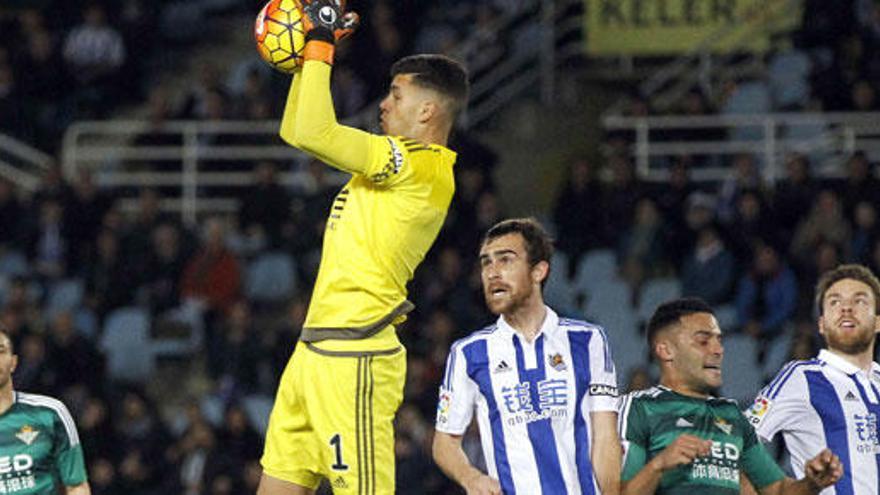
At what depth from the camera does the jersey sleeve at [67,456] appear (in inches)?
331

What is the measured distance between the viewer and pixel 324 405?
7.46 m

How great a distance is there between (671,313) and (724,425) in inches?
19.9

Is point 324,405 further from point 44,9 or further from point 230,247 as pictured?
point 44,9

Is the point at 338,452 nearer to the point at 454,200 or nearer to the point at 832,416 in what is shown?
the point at 832,416

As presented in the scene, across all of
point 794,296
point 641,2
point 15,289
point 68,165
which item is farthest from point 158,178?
point 794,296

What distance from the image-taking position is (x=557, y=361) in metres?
7.88

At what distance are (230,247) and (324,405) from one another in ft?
29.9

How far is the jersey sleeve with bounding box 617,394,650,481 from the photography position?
8031mm

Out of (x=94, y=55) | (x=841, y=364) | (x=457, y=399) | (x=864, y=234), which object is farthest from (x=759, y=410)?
(x=94, y=55)

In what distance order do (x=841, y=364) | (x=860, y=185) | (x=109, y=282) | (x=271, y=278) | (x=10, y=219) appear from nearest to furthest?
(x=841, y=364) < (x=860, y=185) < (x=271, y=278) < (x=109, y=282) < (x=10, y=219)

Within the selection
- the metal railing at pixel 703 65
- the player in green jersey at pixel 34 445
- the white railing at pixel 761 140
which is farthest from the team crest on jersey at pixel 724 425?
the metal railing at pixel 703 65

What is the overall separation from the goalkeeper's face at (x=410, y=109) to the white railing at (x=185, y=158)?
8812 millimetres

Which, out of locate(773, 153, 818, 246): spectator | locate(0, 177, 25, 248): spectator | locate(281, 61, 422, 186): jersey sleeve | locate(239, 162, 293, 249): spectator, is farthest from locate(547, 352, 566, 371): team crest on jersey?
locate(0, 177, 25, 248): spectator

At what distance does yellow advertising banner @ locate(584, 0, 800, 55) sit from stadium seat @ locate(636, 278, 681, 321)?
9.86 feet
